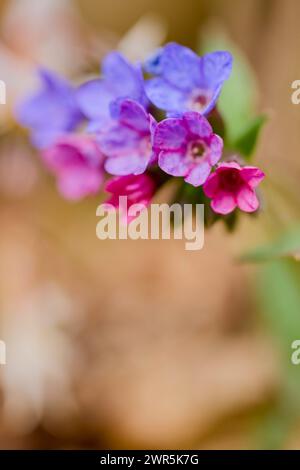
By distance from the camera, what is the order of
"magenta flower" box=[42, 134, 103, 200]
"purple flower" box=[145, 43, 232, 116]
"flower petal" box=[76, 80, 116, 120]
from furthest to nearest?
"magenta flower" box=[42, 134, 103, 200]
"flower petal" box=[76, 80, 116, 120]
"purple flower" box=[145, 43, 232, 116]

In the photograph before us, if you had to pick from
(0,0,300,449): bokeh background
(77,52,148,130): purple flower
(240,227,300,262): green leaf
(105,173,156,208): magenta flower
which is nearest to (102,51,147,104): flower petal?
(77,52,148,130): purple flower

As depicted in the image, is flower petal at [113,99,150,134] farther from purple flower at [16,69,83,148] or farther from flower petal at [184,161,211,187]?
purple flower at [16,69,83,148]

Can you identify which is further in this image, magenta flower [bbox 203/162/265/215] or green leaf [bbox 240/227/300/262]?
green leaf [bbox 240/227/300/262]

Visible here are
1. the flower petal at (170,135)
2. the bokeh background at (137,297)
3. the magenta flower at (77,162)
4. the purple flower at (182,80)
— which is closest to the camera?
the flower petal at (170,135)

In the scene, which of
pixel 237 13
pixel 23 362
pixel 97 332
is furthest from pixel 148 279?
pixel 237 13

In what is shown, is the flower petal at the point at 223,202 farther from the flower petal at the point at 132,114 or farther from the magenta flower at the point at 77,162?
the magenta flower at the point at 77,162

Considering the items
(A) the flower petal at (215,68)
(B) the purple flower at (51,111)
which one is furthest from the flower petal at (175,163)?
(B) the purple flower at (51,111)

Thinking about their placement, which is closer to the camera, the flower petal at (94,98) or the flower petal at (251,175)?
the flower petal at (251,175)
